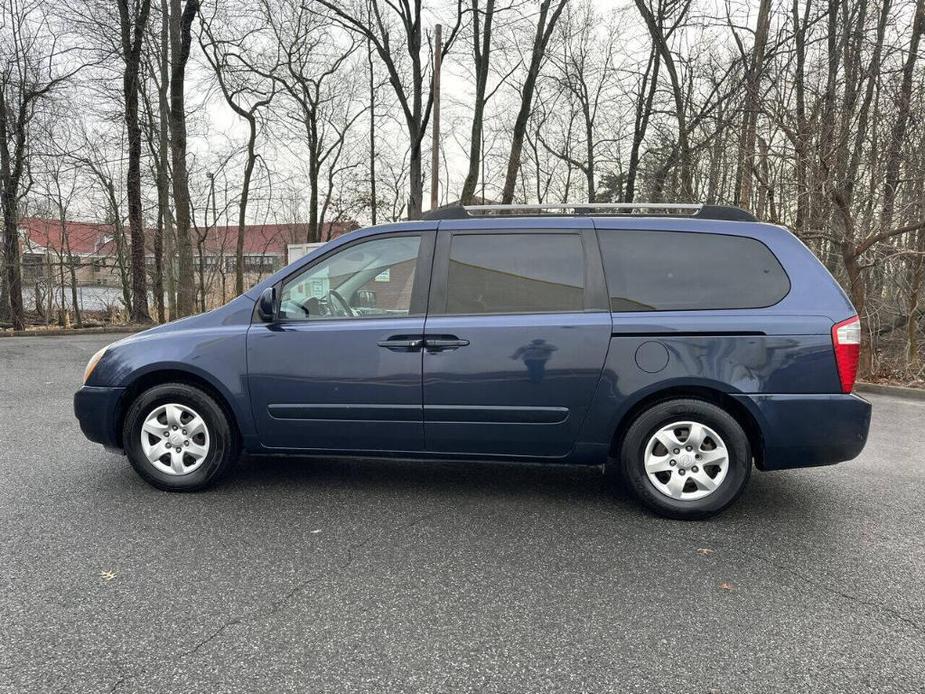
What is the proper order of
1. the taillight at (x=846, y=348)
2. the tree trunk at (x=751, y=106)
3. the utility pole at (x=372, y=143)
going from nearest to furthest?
the taillight at (x=846, y=348) < the tree trunk at (x=751, y=106) < the utility pole at (x=372, y=143)

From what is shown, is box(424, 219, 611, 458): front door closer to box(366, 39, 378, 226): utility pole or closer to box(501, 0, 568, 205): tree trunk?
box(501, 0, 568, 205): tree trunk

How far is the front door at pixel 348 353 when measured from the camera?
3721mm

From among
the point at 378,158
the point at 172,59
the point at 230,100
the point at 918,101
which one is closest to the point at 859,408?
the point at 918,101

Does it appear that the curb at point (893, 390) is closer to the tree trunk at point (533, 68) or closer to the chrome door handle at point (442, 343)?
the chrome door handle at point (442, 343)

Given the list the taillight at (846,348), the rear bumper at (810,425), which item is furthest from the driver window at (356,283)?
the taillight at (846,348)

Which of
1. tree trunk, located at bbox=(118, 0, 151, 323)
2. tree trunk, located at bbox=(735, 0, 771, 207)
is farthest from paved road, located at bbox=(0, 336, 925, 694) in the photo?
tree trunk, located at bbox=(118, 0, 151, 323)

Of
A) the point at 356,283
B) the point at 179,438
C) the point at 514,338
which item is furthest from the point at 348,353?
the point at 179,438

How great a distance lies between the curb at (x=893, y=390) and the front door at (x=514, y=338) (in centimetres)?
671

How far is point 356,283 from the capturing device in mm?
3893

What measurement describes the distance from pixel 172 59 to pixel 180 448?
18502mm

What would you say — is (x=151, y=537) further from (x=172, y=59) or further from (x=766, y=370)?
(x=172, y=59)

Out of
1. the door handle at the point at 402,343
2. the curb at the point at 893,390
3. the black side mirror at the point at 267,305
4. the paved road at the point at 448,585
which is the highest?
the black side mirror at the point at 267,305

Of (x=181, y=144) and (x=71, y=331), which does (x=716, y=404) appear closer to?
(x=71, y=331)

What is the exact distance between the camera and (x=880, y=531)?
3.47 m
